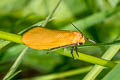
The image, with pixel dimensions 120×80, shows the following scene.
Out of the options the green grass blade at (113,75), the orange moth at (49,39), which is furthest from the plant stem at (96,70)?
the green grass blade at (113,75)

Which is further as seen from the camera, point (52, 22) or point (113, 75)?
point (52, 22)

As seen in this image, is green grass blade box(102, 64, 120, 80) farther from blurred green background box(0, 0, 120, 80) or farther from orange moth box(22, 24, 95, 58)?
blurred green background box(0, 0, 120, 80)

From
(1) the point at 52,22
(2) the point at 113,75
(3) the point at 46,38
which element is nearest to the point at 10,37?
(3) the point at 46,38

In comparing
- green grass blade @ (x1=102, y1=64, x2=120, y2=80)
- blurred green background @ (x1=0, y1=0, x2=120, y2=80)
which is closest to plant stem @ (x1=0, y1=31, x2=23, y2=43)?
green grass blade @ (x1=102, y1=64, x2=120, y2=80)

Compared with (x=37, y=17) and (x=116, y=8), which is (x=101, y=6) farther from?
(x=37, y=17)

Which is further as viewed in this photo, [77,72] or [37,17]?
[37,17]

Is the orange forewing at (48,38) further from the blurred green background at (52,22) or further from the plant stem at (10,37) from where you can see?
the blurred green background at (52,22)

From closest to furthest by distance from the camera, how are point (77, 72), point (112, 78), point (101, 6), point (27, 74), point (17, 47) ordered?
point (112, 78), point (17, 47), point (77, 72), point (101, 6), point (27, 74)

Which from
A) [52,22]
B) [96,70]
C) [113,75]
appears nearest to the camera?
[113,75]

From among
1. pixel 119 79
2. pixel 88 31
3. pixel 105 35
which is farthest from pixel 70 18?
pixel 119 79

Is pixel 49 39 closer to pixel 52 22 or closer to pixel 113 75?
pixel 113 75
